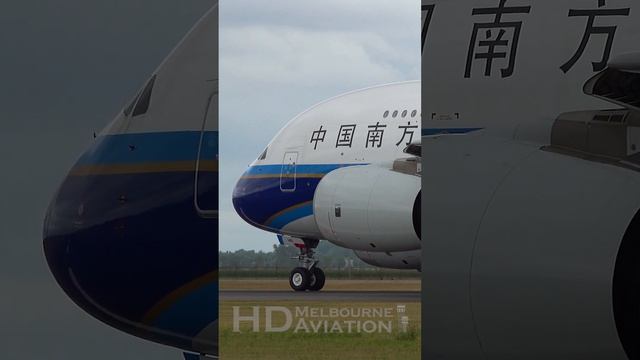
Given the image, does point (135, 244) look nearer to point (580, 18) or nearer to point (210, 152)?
point (210, 152)

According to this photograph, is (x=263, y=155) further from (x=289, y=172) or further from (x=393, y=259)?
(x=393, y=259)

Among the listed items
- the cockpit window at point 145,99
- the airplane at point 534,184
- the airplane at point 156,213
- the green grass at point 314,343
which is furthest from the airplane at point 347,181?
the cockpit window at point 145,99

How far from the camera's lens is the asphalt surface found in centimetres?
572

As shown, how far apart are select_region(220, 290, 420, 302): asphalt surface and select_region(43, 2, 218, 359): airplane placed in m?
0.45

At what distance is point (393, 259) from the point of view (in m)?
5.75

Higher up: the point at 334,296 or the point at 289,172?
the point at 289,172

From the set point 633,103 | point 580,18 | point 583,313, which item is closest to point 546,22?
point 580,18

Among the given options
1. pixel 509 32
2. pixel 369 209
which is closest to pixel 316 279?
pixel 369 209

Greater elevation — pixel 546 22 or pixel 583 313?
pixel 546 22

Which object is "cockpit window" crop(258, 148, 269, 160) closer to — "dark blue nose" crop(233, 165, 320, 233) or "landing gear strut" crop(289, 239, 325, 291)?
"dark blue nose" crop(233, 165, 320, 233)

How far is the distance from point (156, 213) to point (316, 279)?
3.84 feet

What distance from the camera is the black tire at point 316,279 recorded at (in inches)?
223

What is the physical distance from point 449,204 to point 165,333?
77.3 inches

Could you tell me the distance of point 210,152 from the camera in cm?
630
